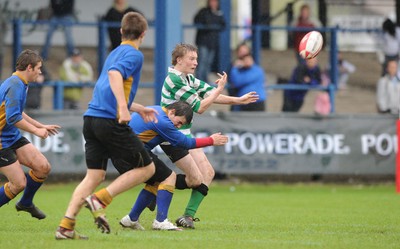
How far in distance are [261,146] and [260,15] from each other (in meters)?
6.29

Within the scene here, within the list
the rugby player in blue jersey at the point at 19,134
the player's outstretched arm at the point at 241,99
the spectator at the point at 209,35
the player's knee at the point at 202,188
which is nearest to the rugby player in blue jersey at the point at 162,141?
the player's knee at the point at 202,188

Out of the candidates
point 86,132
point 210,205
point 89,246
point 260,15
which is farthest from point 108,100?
point 260,15

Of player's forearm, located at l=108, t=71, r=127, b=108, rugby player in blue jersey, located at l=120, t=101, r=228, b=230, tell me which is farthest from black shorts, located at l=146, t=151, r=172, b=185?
player's forearm, located at l=108, t=71, r=127, b=108

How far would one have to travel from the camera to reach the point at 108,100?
9.27 metres

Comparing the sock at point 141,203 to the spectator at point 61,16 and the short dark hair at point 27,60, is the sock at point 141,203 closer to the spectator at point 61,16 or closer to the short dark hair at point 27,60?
the short dark hair at point 27,60

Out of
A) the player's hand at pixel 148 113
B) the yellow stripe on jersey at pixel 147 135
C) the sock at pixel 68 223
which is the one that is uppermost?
the player's hand at pixel 148 113

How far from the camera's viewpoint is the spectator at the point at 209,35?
20969 mm

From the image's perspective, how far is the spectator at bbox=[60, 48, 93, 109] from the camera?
813 inches

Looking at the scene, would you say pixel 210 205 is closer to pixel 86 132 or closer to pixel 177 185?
pixel 177 185

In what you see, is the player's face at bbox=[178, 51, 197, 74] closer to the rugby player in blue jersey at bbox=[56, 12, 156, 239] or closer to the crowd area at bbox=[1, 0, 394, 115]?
the rugby player in blue jersey at bbox=[56, 12, 156, 239]

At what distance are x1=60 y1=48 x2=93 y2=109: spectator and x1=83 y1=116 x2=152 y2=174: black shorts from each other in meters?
11.3

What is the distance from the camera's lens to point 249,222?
12.0 metres

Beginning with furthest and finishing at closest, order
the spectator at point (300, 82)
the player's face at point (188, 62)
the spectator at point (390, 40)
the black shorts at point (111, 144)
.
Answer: the spectator at point (390, 40), the spectator at point (300, 82), the player's face at point (188, 62), the black shorts at point (111, 144)

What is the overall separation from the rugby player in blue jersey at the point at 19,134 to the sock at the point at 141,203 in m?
1.06
